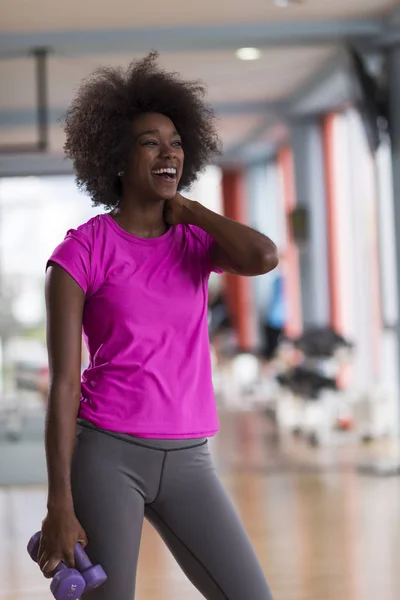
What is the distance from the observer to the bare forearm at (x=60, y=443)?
5.24ft

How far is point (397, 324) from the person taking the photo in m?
5.81

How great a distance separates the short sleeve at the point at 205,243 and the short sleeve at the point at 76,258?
9.1 inches

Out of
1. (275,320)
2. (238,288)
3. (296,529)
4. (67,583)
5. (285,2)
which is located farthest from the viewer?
(238,288)

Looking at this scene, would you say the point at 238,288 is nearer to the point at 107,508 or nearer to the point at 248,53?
the point at 248,53

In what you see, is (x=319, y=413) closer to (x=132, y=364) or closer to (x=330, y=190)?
(x=330, y=190)

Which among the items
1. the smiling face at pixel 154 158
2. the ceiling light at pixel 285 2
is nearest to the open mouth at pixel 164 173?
the smiling face at pixel 154 158

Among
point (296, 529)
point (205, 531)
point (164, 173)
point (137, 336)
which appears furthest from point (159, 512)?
point (296, 529)

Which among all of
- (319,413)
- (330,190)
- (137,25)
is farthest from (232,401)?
(137,25)

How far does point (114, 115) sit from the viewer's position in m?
1.80

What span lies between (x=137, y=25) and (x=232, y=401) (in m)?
4.35

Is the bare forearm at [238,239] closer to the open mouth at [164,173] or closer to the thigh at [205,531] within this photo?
the open mouth at [164,173]

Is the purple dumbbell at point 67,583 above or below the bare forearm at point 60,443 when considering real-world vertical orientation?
below

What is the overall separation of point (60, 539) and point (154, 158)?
2.16 ft

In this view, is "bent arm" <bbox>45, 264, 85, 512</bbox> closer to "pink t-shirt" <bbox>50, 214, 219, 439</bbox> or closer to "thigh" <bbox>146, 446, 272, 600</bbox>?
"pink t-shirt" <bbox>50, 214, 219, 439</bbox>
